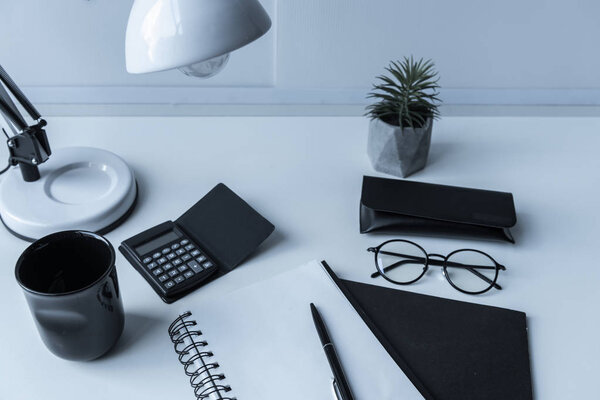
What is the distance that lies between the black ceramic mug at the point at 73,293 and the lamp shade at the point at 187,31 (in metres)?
0.21

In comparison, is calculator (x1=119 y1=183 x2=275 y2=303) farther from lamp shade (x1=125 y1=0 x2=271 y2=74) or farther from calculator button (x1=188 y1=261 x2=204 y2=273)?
lamp shade (x1=125 y1=0 x2=271 y2=74)

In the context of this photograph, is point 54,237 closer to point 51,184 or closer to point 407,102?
point 51,184

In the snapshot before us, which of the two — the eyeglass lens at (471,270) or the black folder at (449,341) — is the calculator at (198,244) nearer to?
the black folder at (449,341)

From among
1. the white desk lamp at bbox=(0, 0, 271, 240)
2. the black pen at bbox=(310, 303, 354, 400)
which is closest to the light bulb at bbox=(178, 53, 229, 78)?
the white desk lamp at bbox=(0, 0, 271, 240)

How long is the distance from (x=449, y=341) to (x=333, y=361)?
0.14 metres

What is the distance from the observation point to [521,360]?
2.19 ft

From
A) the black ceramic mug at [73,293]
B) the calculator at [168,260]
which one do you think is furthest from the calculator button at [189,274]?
the black ceramic mug at [73,293]

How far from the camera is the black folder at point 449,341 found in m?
0.64

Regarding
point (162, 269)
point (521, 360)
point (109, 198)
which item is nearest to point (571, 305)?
point (521, 360)

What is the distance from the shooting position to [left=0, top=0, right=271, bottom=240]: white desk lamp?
594 mm

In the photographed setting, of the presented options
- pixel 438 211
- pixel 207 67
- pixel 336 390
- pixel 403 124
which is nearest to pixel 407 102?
pixel 403 124

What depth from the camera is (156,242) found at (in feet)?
2.59

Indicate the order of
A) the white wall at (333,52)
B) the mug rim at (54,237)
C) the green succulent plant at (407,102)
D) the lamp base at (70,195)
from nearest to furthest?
the mug rim at (54,237) < the lamp base at (70,195) < the green succulent plant at (407,102) < the white wall at (333,52)

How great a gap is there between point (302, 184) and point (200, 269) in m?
0.24
